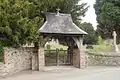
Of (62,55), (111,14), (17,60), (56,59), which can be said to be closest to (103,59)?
(62,55)

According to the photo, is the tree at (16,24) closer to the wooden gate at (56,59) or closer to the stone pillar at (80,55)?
the stone pillar at (80,55)

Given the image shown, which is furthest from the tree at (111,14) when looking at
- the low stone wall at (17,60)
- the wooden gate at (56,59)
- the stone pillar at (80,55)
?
the low stone wall at (17,60)

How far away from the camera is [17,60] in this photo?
18391 millimetres

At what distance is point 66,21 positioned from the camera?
72.9 feet

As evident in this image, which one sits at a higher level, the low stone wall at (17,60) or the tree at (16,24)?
the tree at (16,24)

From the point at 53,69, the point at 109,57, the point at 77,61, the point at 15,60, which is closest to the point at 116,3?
the point at 109,57

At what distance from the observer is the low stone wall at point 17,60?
1623 cm

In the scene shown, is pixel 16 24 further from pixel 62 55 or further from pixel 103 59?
pixel 103 59

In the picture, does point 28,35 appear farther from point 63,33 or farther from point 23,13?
point 63,33

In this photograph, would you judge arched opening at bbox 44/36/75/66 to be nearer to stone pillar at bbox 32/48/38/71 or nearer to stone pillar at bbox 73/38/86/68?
stone pillar at bbox 73/38/86/68

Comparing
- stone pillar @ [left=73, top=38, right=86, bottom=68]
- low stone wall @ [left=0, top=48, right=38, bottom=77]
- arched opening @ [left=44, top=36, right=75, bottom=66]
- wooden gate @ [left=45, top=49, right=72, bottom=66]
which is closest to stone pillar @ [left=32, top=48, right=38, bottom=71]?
low stone wall @ [left=0, top=48, right=38, bottom=77]

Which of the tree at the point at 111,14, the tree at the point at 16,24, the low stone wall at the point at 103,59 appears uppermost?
the tree at the point at 111,14

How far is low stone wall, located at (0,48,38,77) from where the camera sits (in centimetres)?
1623

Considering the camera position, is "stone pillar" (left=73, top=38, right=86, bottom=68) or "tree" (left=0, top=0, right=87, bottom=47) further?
"stone pillar" (left=73, top=38, right=86, bottom=68)
